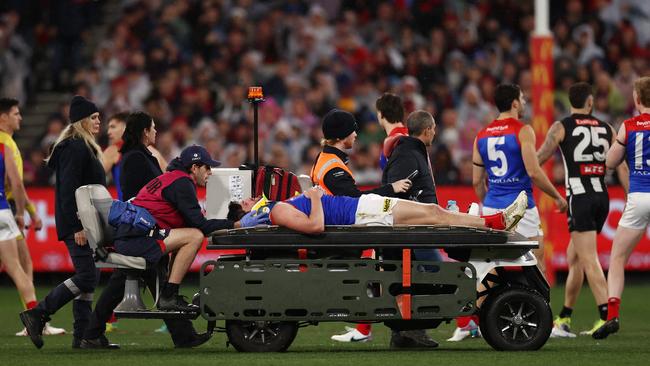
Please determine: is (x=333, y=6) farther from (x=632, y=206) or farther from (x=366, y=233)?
(x=366, y=233)

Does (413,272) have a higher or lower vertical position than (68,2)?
lower

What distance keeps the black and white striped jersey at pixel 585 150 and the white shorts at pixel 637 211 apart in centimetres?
66

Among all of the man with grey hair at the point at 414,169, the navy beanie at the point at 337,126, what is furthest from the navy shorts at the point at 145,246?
the man with grey hair at the point at 414,169

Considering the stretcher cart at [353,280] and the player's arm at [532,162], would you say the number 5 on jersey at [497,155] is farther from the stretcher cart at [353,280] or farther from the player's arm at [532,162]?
the stretcher cart at [353,280]

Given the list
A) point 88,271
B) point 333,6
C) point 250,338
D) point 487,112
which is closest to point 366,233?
point 250,338

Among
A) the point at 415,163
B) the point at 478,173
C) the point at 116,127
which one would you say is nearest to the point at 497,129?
the point at 478,173

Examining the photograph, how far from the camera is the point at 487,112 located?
77.2 ft

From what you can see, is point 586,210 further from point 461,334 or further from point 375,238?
point 375,238

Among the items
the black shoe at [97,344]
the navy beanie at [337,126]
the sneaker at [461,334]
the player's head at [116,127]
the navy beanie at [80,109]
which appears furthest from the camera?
the player's head at [116,127]

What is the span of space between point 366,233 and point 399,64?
45.5 ft

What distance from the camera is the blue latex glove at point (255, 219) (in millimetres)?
11562

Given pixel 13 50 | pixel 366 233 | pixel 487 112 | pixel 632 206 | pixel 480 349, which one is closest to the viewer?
pixel 366 233

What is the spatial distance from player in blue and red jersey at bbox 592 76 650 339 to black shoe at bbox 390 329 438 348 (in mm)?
1998

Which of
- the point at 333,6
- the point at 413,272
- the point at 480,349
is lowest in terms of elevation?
the point at 480,349
